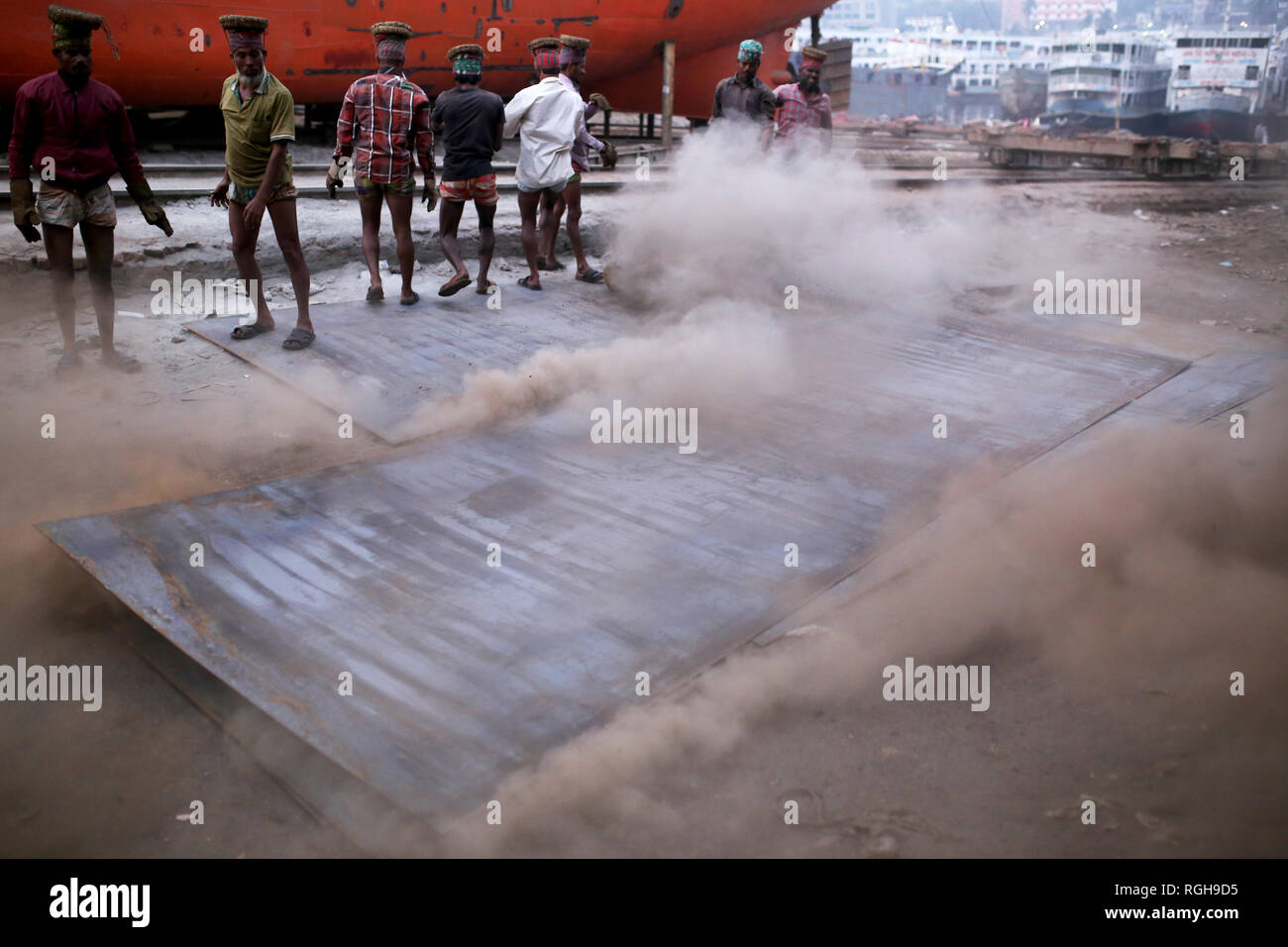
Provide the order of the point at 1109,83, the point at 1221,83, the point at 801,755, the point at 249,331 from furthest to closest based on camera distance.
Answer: the point at 1109,83, the point at 1221,83, the point at 249,331, the point at 801,755

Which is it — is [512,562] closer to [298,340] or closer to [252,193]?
[298,340]

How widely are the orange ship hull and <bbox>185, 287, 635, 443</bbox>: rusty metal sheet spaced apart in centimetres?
550

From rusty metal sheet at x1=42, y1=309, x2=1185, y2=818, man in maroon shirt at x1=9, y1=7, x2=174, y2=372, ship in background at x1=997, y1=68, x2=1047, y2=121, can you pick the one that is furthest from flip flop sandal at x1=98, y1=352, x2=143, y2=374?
ship in background at x1=997, y1=68, x2=1047, y2=121

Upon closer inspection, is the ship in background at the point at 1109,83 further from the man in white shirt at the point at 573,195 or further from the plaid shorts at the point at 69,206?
the plaid shorts at the point at 69,206

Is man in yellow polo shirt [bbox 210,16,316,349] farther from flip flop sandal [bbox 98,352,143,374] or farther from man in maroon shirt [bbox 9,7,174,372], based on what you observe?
flip flop sandal [bbox 98,352,143,374]

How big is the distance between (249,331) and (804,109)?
5.56 meters

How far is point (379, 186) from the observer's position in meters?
6.81

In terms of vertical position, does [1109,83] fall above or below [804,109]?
above

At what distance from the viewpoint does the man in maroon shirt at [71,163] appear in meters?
5.26

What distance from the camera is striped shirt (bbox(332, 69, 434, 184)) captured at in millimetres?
6578

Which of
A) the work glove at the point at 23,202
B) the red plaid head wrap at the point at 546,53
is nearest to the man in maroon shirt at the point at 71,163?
the work glove at the point at 23,202

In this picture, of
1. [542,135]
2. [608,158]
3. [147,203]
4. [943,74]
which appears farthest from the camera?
[943,74]

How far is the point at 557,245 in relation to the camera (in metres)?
9.62

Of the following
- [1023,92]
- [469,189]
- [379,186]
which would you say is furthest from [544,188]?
[1023,92]
